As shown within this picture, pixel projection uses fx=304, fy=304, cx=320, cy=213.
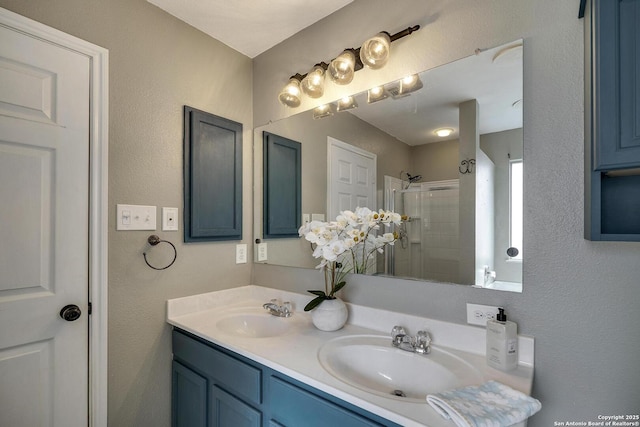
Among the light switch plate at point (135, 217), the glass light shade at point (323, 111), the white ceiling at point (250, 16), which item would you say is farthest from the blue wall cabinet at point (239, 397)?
the white ceiling at point (250, 16)

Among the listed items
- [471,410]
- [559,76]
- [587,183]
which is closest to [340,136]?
[559,76]

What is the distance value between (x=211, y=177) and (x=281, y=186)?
1.35 feet

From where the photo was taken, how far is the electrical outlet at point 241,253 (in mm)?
1907

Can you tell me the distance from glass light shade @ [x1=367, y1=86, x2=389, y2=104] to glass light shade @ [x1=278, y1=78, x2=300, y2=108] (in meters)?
0.45

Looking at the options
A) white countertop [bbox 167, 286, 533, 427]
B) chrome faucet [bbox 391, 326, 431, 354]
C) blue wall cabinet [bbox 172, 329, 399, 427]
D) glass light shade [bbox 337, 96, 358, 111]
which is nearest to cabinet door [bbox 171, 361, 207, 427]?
blue wall cabinet [bbox 172, 329, 399, 427]

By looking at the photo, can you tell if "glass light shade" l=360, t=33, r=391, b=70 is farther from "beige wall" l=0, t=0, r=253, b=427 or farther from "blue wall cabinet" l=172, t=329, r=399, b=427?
"blue wall cabinet" l=172, t=329, r=399, b=427

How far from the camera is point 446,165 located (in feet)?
4.16

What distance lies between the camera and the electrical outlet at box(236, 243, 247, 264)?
75.1 inches

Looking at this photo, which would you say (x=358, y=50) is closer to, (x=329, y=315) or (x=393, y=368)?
(x=329, y=315)

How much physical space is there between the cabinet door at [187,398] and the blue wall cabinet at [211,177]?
68 centimetres

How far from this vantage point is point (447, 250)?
4.10 feet

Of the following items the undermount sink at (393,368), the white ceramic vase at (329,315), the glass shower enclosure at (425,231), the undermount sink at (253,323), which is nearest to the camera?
the undermount sink at (393,368)

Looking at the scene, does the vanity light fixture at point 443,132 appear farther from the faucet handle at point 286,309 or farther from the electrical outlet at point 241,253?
the electrical outlet at point 241,253

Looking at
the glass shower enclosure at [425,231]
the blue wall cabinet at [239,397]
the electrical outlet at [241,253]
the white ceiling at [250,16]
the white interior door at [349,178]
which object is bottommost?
the blue wall cabinet at [239,397]
